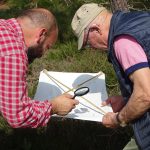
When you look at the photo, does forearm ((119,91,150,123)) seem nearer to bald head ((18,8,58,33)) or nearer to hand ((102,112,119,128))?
hand ((102,112,119,128))

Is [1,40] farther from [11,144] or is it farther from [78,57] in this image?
[78,57]

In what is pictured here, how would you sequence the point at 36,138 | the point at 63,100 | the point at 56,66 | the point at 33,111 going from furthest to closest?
the point at 56,66 → the point at 36,138 → the point at 63,100 → the point at 33,111

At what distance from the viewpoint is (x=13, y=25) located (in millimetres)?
2766

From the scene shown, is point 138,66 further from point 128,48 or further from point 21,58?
point 21,58

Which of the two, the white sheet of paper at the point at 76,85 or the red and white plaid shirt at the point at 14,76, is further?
the white sheet of paper at the point at 76,85

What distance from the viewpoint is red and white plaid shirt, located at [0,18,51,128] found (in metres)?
2.65

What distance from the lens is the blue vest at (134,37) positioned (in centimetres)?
251

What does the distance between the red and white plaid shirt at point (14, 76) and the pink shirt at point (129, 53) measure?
1.83 feet

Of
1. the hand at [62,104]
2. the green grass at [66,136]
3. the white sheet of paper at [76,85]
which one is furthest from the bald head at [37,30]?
the green grass at [66,136]

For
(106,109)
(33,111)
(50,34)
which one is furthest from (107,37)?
(106,109)

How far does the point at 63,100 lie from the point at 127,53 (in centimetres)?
82

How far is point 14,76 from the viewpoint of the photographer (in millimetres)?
2674

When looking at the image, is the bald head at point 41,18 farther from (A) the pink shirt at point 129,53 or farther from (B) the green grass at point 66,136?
(B) the green grass at point 66,136

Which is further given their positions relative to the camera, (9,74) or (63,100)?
(63,100)
